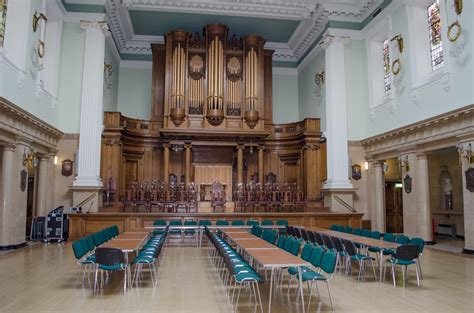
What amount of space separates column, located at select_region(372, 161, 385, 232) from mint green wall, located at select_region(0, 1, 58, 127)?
1280 centimetres

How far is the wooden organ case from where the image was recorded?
17391mm

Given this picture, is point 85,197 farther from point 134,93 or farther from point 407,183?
point 407,183

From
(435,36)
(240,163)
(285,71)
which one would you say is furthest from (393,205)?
(285,71)

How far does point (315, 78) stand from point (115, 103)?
31.9 ft

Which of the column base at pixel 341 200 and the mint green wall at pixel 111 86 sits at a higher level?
the mint green wall at pixel 111 86

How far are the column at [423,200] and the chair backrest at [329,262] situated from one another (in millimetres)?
8614

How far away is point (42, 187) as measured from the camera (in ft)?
47.3

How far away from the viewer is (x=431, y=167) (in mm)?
17891

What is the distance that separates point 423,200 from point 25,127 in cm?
1298

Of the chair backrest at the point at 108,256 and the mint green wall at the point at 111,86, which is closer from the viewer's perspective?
the chair backrest at the point at 108,256

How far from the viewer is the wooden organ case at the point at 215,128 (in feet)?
57.1

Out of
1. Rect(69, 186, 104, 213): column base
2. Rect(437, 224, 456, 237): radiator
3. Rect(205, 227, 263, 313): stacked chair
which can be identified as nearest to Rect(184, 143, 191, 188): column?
Rect(69, 186, 104, 213): column base

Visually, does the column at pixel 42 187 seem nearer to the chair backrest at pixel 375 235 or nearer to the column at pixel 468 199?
the chair backrest at pixel 375 235

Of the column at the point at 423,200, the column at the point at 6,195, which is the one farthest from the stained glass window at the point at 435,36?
the column at the point at 6,195
